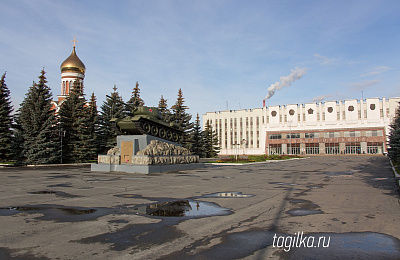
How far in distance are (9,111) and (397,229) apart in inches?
1420

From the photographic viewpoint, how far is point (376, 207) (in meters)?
7.46

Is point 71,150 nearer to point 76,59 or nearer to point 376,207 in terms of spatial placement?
point 76,59

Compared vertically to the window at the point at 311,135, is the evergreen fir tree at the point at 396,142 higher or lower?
lower

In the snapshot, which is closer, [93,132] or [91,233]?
[91,233]

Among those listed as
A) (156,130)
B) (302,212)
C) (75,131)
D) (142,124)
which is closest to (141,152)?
→ (142,124)

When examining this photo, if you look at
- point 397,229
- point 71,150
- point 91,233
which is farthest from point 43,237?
point 71,150

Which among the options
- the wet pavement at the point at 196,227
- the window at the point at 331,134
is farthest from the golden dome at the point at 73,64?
the window at the point at 331,134

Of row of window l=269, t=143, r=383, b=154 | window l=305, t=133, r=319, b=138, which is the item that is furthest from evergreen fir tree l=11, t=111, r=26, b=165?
window l=305, t=133, r=319, b=138

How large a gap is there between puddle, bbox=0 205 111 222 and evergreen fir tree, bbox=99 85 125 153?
3195cm

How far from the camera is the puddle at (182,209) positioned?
652 centimetres

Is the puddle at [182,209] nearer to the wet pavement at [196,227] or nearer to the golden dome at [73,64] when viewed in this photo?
the wet pavement at [196,227]

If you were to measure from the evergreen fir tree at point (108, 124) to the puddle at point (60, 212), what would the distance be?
31951 mm

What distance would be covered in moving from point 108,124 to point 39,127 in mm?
10395

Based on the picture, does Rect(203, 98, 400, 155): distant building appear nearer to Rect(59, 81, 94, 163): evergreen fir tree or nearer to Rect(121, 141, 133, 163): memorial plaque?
Rect(59, 81, 94, 163): evergreen fir tree
